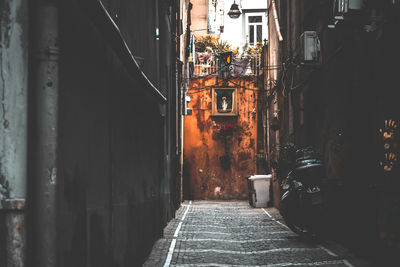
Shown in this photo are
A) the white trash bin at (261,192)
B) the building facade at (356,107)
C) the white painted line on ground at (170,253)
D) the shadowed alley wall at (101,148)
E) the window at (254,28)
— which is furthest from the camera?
the window at (254,28)

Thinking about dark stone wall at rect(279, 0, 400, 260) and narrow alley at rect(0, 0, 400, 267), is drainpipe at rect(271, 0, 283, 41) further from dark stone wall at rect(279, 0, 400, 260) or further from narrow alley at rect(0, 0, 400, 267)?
dark stone wall at rect(279, 0, 400, 260)

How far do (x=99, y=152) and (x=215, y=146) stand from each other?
893 inches

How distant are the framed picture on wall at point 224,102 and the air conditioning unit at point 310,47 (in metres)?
15.5

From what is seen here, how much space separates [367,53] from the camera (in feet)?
28.9

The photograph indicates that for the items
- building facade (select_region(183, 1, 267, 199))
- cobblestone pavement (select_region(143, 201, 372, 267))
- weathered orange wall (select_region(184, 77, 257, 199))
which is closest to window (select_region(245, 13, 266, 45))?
building facade (select_region(183, 1, 267, 199))

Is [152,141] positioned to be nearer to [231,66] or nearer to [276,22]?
[276,22]

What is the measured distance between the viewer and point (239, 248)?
398 inches

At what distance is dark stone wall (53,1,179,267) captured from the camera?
425 centimetres

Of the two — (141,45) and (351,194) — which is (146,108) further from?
(351,194)

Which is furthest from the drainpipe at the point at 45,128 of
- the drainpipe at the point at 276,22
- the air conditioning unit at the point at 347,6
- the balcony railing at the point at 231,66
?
the balcony railing at the point at 231,66

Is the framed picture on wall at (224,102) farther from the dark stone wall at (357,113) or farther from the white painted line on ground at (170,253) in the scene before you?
the white painted line on ground at (170,253)

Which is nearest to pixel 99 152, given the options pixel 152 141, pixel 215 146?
pixel 152 141

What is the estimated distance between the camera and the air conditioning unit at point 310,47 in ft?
40.2

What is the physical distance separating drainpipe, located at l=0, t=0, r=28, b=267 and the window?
28.3 meters
